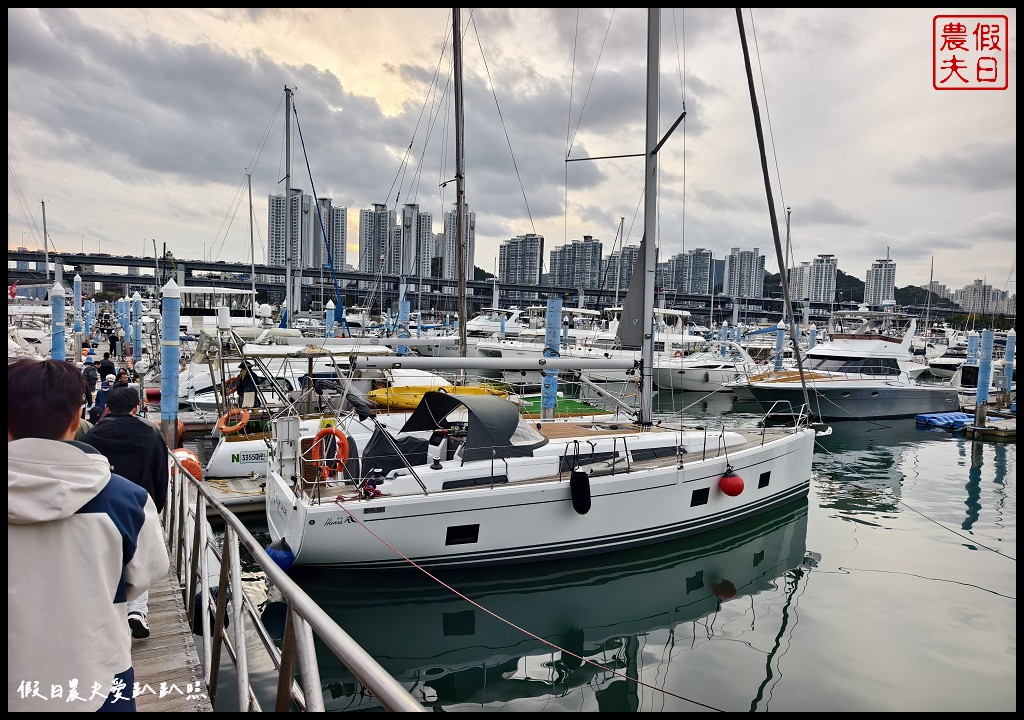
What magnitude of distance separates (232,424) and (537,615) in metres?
8.51

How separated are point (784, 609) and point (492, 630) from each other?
13.3 ft

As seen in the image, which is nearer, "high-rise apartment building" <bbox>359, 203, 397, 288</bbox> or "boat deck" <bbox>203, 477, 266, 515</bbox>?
"boat deck" <bbox>203, 477, 266, 515</bbox>

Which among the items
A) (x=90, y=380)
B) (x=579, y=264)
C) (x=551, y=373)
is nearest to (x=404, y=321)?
(x=551, y=373)

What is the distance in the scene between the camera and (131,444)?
12.9 ft

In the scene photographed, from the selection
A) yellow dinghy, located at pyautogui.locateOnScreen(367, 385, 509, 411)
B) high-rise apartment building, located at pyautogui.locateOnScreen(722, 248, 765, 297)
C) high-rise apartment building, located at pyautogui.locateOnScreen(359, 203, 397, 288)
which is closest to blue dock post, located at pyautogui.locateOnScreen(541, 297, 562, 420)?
yellow dinghy, located at pyautogui.locateOnScreen(367, 385, 509, 411)

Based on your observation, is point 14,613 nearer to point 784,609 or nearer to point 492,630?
point 492,630

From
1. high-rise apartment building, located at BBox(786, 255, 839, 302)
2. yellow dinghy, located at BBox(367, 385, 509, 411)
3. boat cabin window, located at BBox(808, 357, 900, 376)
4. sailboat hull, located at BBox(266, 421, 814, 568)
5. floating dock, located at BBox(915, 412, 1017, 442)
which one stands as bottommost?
floating dock, located at BBox(915, 412, 1017, 442)

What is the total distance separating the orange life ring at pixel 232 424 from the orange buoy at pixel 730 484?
9.47 meters

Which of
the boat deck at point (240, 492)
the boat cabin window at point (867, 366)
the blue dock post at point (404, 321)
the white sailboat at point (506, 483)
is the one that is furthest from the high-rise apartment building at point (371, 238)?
the white sailboat at point (506, 483)

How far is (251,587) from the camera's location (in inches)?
331

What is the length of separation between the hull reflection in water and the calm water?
2 centimetres

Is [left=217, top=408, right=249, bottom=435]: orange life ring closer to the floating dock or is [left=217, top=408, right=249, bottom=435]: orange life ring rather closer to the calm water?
the calm water

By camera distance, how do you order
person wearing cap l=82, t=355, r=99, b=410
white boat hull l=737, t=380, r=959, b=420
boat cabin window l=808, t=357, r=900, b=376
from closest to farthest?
1. person wearing cap l=82, t=355, r=99, b=410
2. white boat hull l=737, t=380, r=959, b=420
3. boat cabin window l=808, t=357, r=900, b=376

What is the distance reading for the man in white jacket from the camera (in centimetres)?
185
